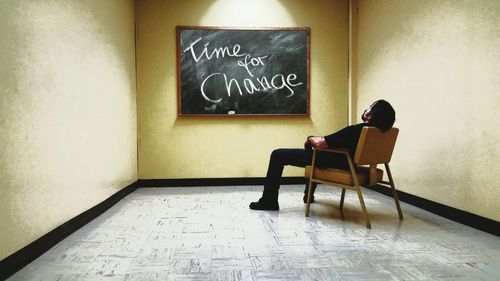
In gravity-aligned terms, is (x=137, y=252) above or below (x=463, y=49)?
below

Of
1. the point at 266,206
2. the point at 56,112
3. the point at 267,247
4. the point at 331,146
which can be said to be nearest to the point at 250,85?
the point at 266,206

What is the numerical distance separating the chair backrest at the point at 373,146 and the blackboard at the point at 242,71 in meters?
2.42

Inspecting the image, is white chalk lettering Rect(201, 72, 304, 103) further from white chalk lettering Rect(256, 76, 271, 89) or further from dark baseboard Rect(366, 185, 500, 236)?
dark baseboard Rect(366, 185, 500, 236)

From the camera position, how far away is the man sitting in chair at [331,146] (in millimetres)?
3385

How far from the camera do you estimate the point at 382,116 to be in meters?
3.36

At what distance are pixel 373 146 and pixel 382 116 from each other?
10.6 inches

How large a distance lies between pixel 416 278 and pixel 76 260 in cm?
203

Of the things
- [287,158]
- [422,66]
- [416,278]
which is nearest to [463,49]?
[422,66]

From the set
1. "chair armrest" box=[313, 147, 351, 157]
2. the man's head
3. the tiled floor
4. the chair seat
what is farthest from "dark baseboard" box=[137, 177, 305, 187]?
the man's head

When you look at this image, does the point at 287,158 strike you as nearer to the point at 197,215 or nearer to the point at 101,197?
the point at 197,215

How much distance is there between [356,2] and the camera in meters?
5.80

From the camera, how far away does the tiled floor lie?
7.41ft

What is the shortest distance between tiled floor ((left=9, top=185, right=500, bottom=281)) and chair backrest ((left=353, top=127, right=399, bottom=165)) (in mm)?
561

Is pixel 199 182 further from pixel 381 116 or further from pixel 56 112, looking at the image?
pixel 381 116
